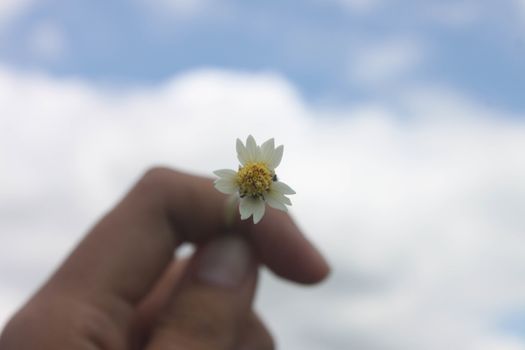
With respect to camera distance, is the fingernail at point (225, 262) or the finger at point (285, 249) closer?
the fingernail at point (225, 262)

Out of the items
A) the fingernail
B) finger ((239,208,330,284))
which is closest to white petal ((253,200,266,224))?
the fingernail

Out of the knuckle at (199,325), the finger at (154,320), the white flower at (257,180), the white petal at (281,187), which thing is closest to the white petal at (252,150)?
the white flower at (257,180)

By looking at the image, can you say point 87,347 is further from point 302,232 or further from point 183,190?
point 302,232

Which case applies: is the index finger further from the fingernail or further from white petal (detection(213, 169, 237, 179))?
white petal (detection(213, 169, 237, 179))

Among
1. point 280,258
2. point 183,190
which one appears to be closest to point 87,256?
point 183,190

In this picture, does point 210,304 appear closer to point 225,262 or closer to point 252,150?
point 225,262

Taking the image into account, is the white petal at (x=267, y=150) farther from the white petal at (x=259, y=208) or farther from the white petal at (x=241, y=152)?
the white petal at (x=259, y=208)
